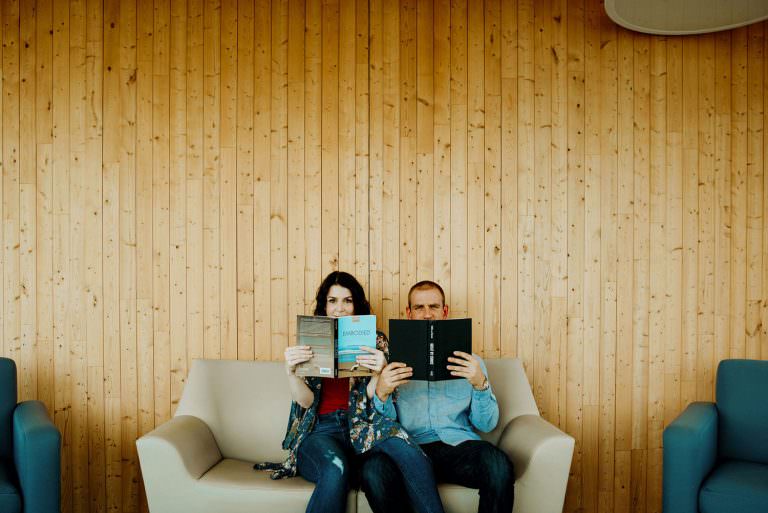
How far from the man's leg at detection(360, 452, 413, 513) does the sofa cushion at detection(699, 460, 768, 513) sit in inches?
45.1

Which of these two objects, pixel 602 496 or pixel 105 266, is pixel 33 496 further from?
pixel 602 496

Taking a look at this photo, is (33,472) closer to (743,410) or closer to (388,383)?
(388,383)

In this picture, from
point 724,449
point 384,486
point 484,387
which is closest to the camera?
point 384,486

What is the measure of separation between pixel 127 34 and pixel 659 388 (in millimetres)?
3273

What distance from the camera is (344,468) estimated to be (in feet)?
7.68

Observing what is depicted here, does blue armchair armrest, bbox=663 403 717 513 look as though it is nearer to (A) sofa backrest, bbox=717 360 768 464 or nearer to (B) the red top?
(A) sofa backrest, bbox=717 360 768 464

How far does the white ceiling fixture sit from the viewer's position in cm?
281

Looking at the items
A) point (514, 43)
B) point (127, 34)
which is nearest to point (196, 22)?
point (127, 34)

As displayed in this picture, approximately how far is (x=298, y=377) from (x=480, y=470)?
0.80 m

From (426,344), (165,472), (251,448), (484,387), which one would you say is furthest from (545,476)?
(165,472)

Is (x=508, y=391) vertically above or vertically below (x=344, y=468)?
above

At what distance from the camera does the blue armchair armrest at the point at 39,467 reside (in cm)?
243

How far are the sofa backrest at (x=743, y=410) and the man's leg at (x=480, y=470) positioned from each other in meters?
1.18

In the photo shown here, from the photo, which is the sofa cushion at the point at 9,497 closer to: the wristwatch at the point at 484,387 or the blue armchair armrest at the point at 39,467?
the blue armchair armrest at the point at 39,467
